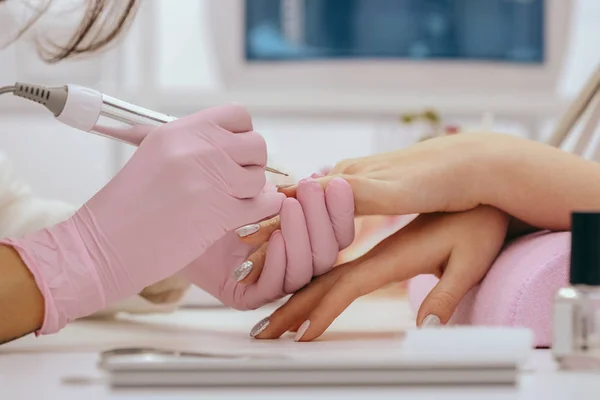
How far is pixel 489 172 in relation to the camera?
794 millimetres

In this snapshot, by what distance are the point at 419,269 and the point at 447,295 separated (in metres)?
0.06

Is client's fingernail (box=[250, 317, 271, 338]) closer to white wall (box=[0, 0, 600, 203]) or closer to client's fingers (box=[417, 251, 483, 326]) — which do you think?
client's fingers (box=[417, 251, 483, 326])

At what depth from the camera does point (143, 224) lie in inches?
27.2

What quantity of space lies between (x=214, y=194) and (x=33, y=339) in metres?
0.23

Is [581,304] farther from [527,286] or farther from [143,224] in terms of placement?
[143,224]

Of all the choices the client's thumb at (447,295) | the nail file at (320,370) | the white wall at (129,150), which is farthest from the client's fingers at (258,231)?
the white wall at (129,150)

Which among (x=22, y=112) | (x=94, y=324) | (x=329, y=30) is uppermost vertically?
(x=329, y=30)

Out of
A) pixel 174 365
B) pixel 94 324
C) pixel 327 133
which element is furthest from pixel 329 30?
pixel 174 365

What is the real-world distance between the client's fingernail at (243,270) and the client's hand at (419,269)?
5cm

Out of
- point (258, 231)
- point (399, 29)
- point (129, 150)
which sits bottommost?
point (129, 150)

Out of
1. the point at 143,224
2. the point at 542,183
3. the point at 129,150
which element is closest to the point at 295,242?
the point at 143,224

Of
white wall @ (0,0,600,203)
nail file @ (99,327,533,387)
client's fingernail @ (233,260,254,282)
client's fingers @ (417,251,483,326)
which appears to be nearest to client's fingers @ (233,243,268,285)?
client's fingernail @ (233,260,254,282)

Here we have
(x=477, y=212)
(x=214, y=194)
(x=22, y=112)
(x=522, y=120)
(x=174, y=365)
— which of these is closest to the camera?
(x=174, y=365)

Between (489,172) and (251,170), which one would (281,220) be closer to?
(251,170)
